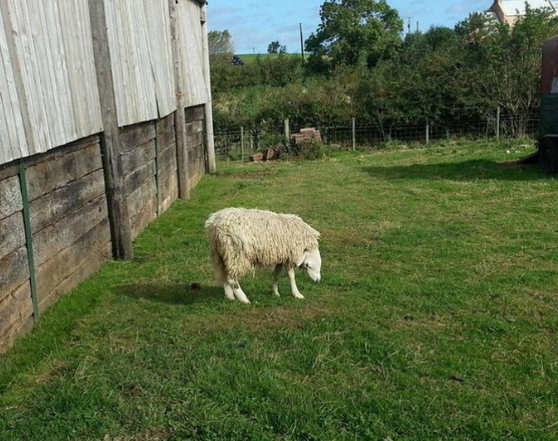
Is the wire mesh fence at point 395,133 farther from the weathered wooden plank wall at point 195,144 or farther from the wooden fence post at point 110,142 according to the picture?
the wooden fence post at point 110,142

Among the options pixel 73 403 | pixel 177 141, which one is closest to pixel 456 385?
pixel 73 403

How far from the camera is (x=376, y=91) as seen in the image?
2883 centimetres

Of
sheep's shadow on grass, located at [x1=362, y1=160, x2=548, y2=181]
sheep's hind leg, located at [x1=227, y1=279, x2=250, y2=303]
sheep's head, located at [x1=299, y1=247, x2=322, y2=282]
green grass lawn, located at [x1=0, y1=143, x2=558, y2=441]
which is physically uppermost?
sheep's head, located at [x1=299, y1=247, x2=322, y2=282]

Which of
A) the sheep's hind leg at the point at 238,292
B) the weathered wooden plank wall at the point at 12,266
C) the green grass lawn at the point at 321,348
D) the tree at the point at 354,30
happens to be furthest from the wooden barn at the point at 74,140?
the tree at the point at 354,30

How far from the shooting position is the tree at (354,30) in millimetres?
56688

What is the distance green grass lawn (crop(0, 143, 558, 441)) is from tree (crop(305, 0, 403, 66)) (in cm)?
4701

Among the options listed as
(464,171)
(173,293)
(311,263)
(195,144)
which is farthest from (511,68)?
(173,293)

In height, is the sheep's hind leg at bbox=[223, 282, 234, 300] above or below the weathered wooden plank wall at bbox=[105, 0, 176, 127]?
below

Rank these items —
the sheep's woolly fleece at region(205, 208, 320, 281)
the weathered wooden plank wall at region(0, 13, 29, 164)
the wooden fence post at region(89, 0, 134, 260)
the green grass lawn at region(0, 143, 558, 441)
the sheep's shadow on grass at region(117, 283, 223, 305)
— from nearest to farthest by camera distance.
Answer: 1. the green grass lawn at region(0, 143, 558, 441)
2. the weathered wooden plank wall at region(0, 13, 29, 164)
3. the sheep's woolly fleece at region(205, 208, 320, 281)
4. the sheep's shadow on grass at region(117, 283, 223, 305)
5. the wooden fence post at region(89, 0, 134, 260)

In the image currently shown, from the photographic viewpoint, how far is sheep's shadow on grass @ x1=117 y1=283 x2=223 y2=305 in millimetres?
7366

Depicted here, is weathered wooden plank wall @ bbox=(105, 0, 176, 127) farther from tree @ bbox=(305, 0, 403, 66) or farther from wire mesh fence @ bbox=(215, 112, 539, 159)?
tree @ bbox=(305, 0, 403, 66)

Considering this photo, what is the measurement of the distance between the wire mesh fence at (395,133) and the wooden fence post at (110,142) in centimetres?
1745

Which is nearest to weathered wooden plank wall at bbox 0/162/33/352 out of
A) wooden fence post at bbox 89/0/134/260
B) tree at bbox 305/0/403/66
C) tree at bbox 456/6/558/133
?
wooden fence post at bbox 89/0/134/260

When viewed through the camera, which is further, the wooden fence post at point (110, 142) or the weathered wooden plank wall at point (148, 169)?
the weathered wooden plank wall at point (148, 169)
